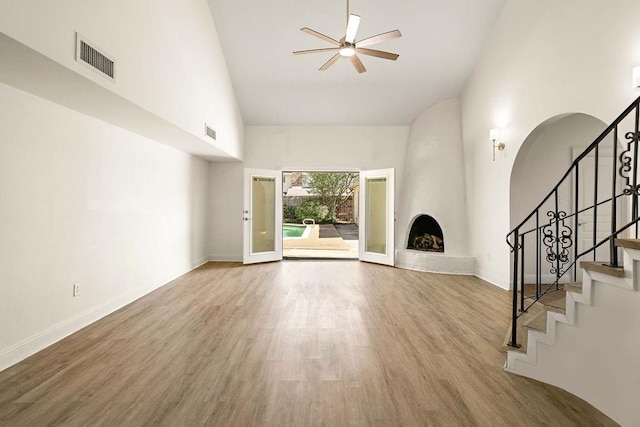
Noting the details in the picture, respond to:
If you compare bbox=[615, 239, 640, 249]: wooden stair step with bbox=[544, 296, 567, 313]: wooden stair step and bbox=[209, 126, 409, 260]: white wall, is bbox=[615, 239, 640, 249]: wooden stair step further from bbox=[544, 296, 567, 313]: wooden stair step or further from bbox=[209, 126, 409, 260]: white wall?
bbox=[209, 126, 409, 260]: white wall

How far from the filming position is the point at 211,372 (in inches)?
106

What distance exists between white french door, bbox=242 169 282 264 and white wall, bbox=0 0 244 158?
1317 millimetres

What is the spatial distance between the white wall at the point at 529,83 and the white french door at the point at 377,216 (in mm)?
1488

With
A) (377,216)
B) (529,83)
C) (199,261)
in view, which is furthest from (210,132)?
(529,83)

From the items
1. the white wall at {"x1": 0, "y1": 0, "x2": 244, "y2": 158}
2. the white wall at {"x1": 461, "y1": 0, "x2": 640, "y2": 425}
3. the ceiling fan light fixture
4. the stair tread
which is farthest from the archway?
the white wall at {"x1": 0, "y1": 0, "x2": 244, "y2": 158}

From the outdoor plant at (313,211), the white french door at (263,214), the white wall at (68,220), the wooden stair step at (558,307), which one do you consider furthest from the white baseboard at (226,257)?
the outdoor plant at (313,211)

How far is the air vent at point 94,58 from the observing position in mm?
2568

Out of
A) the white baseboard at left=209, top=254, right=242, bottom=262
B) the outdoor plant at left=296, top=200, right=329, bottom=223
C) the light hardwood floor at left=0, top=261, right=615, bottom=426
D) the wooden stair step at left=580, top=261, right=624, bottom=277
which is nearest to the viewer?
the wooden stair step at left=580, top=261, right=624, bottom=277

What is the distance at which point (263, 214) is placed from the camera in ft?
25.7

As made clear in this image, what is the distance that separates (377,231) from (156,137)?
4.63 meters

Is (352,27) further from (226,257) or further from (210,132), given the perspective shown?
(226,257)

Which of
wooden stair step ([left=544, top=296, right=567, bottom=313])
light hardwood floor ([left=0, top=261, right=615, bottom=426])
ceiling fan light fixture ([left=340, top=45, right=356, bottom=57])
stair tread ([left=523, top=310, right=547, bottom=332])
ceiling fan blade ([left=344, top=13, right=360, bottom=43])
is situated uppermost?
ceiling fan blade ([left=344, top=13, right=360, bottom=43])

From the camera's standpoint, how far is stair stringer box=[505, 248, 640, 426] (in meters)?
1.96

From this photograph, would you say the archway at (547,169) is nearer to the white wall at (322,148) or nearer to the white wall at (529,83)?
the white wall at (529,83)
